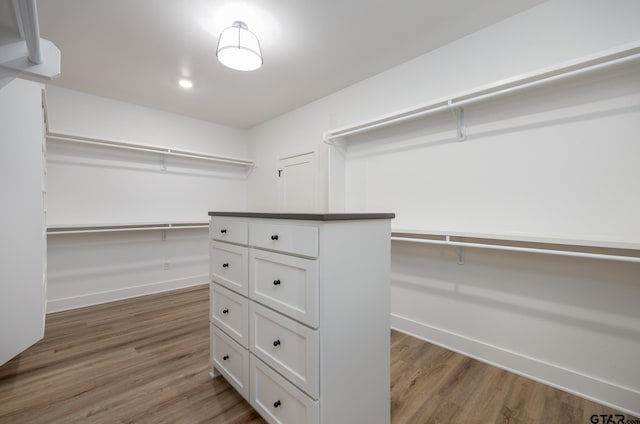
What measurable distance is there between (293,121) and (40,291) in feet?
10.2

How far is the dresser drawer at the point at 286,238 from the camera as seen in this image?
111 cm

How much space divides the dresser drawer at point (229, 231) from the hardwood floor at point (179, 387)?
97 centimetres

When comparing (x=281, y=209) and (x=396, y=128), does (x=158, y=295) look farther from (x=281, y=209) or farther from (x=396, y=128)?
(x=396, y=128)

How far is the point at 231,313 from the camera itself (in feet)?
5.37

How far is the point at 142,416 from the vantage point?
1.48 meters

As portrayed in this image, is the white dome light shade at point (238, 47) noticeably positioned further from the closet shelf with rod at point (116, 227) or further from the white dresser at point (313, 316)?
the closet shelf with rod at point (116, 227)

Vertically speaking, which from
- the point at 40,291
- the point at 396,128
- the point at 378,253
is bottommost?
the point at 40,291

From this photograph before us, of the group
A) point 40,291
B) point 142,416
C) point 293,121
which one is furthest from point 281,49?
point 142,416

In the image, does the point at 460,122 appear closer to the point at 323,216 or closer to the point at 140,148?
the point at 323,216

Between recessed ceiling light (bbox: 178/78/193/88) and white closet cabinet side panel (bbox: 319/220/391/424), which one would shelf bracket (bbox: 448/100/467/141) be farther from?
recessed ceiling light (bbox: 178/78/193/88)

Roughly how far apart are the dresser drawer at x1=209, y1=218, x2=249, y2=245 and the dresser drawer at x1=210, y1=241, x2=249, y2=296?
41mm

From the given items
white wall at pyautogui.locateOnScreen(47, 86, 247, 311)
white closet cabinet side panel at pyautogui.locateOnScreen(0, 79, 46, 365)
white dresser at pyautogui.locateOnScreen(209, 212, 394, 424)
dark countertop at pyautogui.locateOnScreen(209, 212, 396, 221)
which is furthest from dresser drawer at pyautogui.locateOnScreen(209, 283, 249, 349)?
white wall at pyautogui.locateOnScreen(47, 86, 247, 311)

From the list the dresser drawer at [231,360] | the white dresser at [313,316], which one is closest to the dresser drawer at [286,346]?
the white dresser at [313,316]

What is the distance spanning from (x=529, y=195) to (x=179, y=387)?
2.68 m
